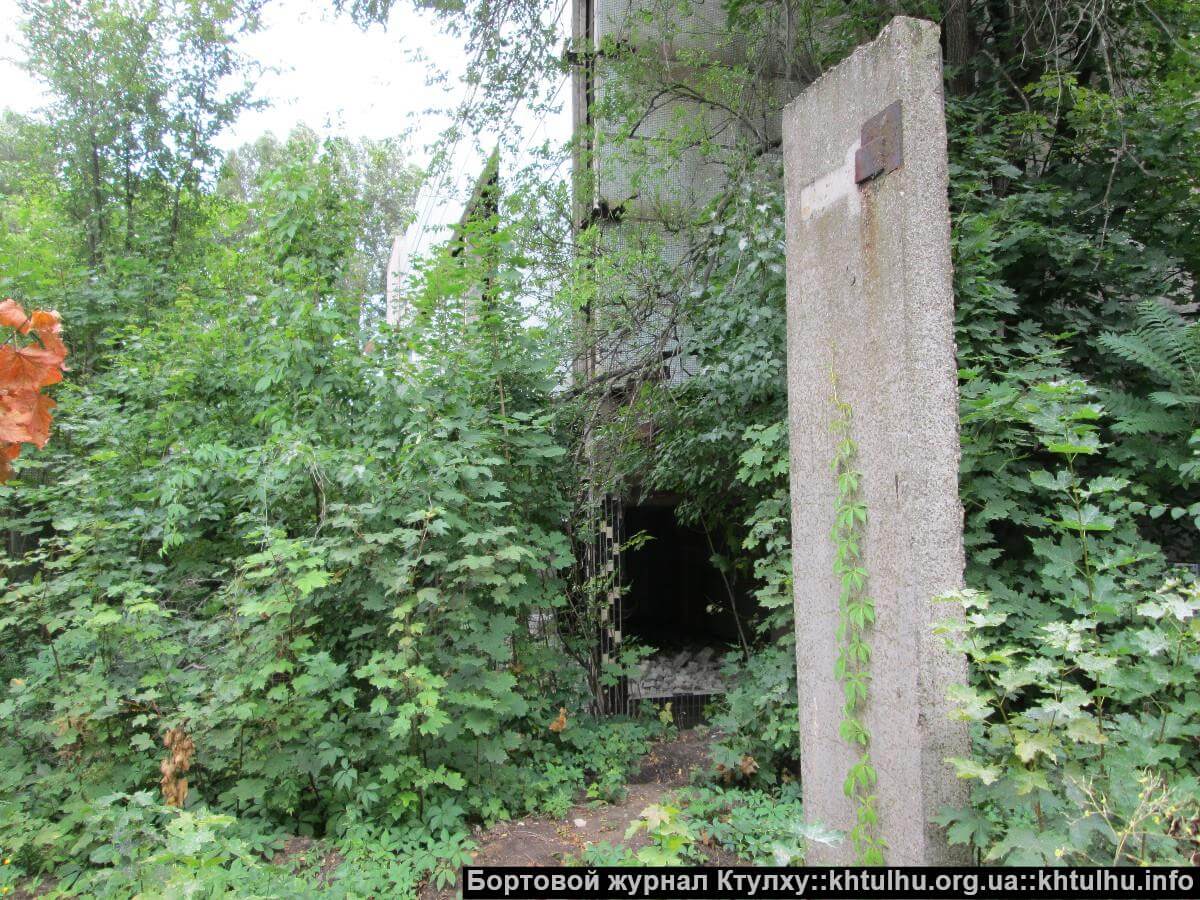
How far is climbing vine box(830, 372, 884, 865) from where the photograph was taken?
236 cm

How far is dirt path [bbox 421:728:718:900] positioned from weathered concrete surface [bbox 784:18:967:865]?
0.96m

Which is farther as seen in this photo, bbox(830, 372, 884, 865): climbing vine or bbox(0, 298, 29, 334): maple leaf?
bbox(830, 372, 884, 865): climbing vine

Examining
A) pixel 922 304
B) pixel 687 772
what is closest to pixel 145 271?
pixel 687 772

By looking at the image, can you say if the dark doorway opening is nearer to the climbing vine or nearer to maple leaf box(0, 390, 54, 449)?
the climbing vine

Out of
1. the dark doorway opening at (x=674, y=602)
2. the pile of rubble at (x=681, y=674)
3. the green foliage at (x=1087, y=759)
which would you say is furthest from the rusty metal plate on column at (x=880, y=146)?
the dark doorway opening at (x=674, y=602)

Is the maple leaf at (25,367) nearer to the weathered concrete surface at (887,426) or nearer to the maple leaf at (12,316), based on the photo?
the maple leaf at (12,316)

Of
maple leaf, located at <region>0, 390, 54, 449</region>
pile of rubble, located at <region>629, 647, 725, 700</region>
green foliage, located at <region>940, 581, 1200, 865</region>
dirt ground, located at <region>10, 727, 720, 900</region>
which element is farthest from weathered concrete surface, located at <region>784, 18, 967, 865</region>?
pile of rubble, located at <region>629, 647, 725, 700</region>

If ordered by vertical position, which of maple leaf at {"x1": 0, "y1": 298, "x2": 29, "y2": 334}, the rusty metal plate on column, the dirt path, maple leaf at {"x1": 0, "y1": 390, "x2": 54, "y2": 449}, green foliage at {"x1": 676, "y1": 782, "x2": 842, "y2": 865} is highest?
the rusty metal plate on column

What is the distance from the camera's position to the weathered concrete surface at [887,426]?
7.39 feet

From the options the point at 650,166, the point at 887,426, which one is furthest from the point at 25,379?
the point at 650,166

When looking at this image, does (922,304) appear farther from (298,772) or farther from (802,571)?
(298,772)

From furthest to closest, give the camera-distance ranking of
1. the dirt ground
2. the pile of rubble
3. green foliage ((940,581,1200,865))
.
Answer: the pile of rubble → the dirt ground → green foliage ((940,581,1200,865))

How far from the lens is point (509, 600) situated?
3.52 meters

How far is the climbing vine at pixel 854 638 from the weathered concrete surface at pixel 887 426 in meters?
0.04
